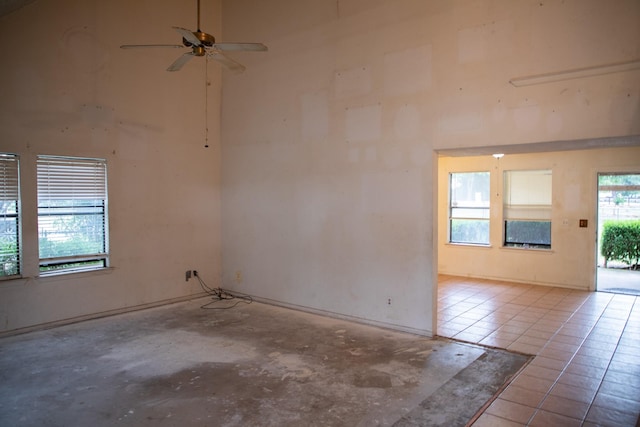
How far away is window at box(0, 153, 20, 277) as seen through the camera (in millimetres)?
4688

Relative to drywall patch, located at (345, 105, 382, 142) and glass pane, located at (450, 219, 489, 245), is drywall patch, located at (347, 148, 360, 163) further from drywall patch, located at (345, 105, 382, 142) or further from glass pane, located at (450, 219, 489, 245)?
glass pane, located at (450, 219, 489, 245)

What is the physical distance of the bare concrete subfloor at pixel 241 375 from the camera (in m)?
3.01

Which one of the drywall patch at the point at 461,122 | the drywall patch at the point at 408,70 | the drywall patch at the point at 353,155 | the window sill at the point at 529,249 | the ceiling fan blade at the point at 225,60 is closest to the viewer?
the ceiling fan blade at the point at 225,60

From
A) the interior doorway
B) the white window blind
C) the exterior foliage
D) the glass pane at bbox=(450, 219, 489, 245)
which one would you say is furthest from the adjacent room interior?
the exterior foliage

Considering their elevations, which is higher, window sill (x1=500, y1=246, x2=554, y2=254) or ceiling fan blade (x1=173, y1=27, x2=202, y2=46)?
ceiling fan blade (x1=173, y1=27, x2=202, y2=46)

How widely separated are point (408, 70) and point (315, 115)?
138 cm

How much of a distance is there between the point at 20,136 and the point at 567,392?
5.91m

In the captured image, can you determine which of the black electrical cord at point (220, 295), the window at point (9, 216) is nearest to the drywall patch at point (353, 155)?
the black electrical cord at point (220, 295)

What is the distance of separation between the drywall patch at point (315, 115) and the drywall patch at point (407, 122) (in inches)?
40.0

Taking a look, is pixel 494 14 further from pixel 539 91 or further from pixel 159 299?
pixel 159 299

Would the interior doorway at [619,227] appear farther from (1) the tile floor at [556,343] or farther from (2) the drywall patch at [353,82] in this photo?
(2) the drywall patch at [353,82]

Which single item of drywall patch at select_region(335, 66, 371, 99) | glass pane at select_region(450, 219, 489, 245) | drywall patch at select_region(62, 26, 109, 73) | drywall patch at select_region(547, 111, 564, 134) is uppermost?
drywall patch at select_region(62, 26, 109, 73)

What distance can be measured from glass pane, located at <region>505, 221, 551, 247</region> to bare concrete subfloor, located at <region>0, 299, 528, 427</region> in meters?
4.05

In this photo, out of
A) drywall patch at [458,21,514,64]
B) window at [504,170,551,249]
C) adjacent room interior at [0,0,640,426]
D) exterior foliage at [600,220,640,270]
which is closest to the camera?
adjacent room interior at [0,0,640,426]
